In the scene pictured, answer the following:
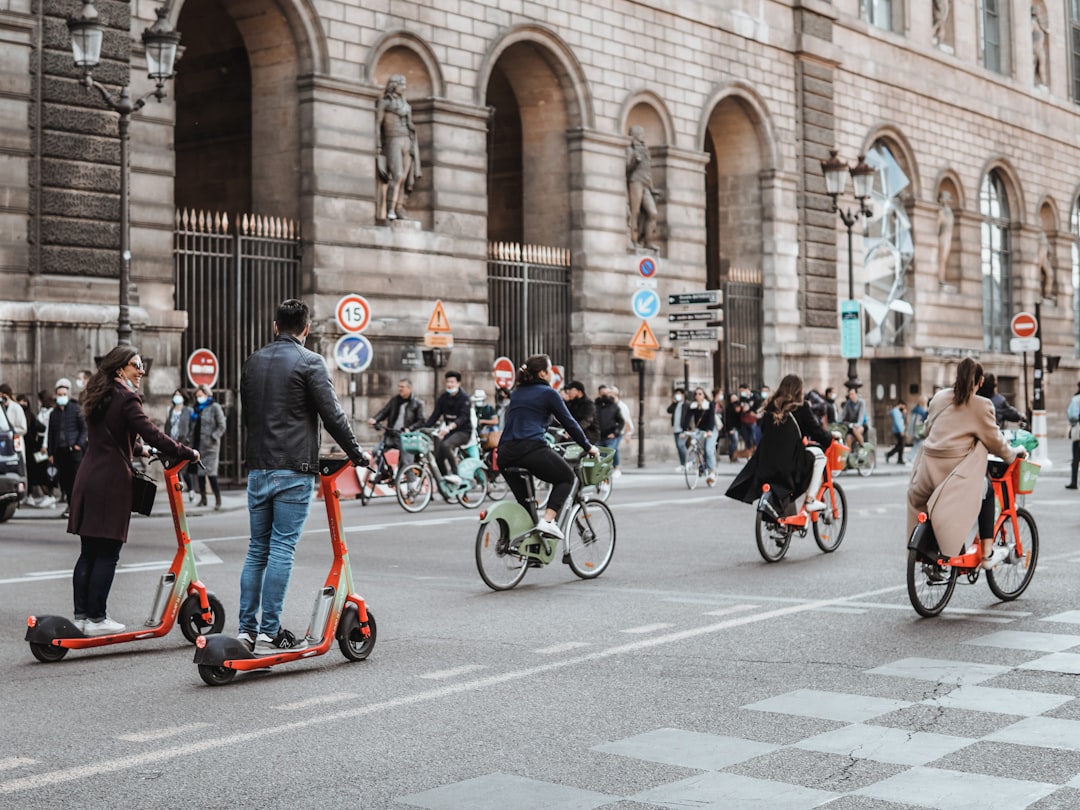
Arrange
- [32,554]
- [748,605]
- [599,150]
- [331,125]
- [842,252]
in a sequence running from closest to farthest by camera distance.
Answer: [748,605]
[32,554]
[331,125]
[599,150]
[842,252]

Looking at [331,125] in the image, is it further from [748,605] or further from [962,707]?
[962,707]

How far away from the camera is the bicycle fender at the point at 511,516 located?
1112cm

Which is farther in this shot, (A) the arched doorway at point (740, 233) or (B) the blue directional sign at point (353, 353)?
(A) the arched doorway at point (740, 233)

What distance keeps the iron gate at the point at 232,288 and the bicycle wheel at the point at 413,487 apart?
4519mm

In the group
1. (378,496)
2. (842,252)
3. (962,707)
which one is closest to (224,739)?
(962,707)

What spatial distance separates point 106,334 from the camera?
827 inches

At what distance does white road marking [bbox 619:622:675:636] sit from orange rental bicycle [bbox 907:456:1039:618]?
59.6 inches

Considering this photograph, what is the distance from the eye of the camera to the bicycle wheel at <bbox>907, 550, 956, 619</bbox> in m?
9.41

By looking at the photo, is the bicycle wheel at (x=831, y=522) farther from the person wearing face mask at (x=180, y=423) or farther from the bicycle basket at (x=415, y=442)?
the person wearing face mask at (x=180, y=423)

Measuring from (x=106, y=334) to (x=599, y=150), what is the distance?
39.3ft

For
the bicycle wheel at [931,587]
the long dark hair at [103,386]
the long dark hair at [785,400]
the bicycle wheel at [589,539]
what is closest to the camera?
the long dark hair at [103,386]

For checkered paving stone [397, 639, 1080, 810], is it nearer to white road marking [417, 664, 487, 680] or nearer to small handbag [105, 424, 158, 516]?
white road marking [417, 664, 487, 680]

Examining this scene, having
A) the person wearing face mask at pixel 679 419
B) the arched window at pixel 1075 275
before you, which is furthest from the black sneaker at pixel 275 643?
the arched window at pixel 1075 275

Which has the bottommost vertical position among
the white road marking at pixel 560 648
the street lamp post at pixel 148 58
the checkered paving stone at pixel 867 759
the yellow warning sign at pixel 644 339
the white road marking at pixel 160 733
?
the checkered paving stone at pixel 867 759
